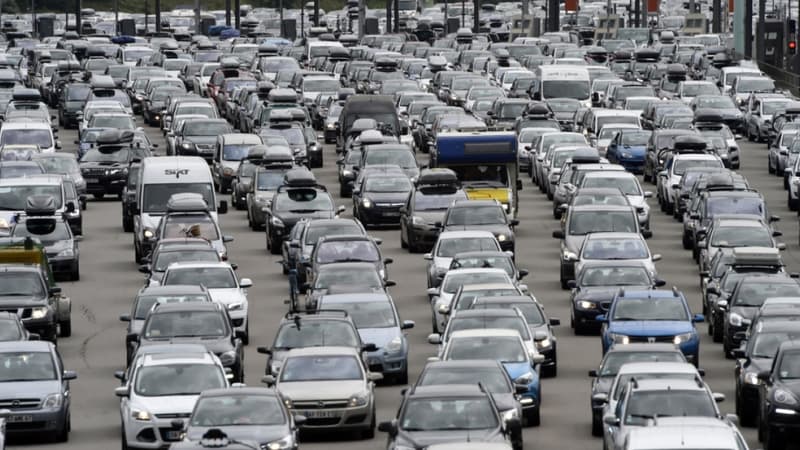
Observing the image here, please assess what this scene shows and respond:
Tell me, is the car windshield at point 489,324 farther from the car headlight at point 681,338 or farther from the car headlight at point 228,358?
the car headlight at point 228,358

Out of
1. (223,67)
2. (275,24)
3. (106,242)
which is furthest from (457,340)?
(275,24)

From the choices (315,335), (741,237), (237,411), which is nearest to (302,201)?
(741,237)

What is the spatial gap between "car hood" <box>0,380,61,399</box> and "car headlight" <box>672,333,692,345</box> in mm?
9484

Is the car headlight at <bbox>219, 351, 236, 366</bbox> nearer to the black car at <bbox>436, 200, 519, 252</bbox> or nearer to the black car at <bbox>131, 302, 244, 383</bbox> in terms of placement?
the black car at <bbox>131, 302, 244, 383</bbox>

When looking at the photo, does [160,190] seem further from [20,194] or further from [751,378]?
[751,378]

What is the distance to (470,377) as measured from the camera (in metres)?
31.3

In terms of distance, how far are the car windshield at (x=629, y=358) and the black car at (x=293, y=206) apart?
1989 centimetres

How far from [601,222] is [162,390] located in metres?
19.1

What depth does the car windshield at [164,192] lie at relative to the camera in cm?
5166

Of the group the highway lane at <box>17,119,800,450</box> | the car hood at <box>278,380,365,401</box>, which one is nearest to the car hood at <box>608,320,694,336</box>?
the highway lane at <box>17,119,800,450</box>

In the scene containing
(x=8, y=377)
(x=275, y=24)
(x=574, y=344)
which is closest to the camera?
(x=8, y=377)

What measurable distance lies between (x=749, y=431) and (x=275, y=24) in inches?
5350

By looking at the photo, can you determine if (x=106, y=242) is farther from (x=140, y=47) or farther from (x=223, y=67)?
(x=140, y=47)

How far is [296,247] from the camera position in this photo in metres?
48.7
